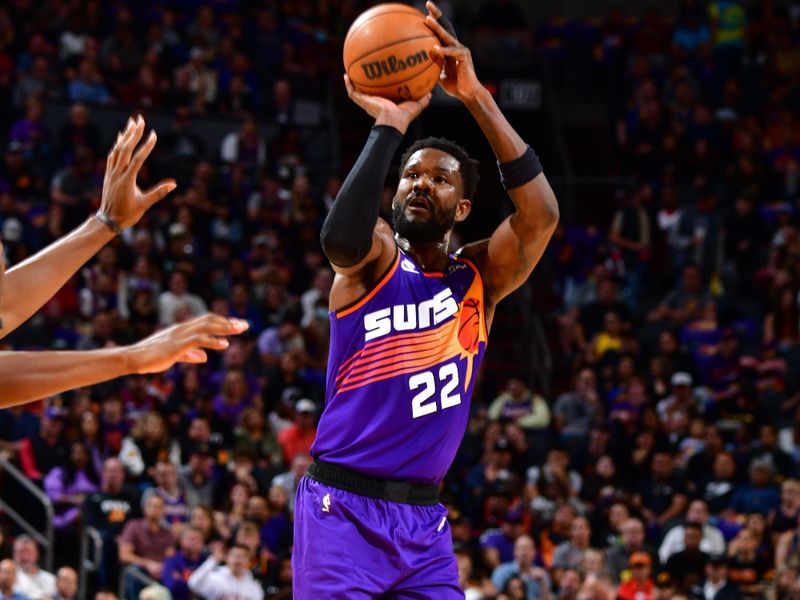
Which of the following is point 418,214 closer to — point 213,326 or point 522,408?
point 213,326

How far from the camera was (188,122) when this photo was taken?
19953 mm

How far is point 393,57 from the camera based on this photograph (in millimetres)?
5262

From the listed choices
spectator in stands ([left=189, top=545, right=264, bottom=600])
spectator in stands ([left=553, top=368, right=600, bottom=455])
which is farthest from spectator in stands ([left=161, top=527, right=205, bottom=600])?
spectator in stands ([left=553, top=368, right=600, bottom=455])

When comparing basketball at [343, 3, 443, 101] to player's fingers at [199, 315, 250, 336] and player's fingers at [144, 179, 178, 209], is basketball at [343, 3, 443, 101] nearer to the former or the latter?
player's fingers at [144, 179, 178, 209]

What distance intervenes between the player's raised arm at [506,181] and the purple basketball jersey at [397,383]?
36cm

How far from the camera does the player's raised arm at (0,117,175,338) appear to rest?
463 centimetres

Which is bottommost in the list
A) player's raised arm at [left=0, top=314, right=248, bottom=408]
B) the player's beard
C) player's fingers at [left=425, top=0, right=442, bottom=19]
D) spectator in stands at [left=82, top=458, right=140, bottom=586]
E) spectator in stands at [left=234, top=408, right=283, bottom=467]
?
spectator in stands at [left=82, top=458, right=140, bottom=586]

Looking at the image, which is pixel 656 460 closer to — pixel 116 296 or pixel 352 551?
pixel 116 296

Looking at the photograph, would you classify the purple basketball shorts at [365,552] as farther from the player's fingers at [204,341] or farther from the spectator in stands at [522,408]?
the spectator in stands at [522,408]

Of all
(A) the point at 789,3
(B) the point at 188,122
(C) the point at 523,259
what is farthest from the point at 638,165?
(C) the point at 523,259

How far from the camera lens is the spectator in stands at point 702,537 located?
13.9m

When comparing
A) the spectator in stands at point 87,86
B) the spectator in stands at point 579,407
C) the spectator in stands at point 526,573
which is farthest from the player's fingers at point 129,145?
the spectator in stands at point 87,86

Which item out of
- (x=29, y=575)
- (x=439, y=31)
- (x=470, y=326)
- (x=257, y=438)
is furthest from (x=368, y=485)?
(x=257, y=438)

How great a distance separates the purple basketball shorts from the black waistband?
23 mm
